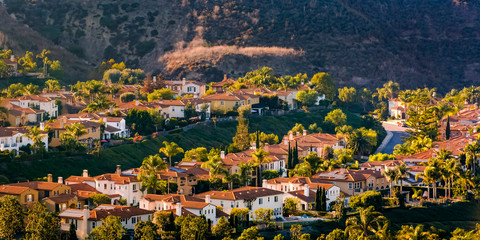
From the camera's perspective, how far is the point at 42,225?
95.1 meters

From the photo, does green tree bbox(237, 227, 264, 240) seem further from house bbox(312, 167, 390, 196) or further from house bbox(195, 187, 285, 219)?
house bbox(312, 167, 390, 196)

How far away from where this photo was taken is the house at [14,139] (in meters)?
123

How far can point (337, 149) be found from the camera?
14312 cm

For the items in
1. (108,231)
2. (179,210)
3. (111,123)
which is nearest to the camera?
(108,231)

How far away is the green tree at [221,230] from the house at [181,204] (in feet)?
9.07

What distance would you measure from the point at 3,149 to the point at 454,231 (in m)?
48.7

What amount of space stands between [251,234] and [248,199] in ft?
38.4

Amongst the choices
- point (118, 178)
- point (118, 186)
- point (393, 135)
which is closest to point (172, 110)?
point (393, 135)

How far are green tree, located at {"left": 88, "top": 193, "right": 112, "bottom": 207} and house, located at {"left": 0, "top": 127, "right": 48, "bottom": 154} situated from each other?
17826 mm

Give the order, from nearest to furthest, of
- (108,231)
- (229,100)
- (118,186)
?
(108,231)
(118,186)
(229,100)

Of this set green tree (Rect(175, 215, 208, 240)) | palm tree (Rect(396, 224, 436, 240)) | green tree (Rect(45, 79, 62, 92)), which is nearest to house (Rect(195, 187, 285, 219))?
green tree (Rect(175, 215, 208, 240))

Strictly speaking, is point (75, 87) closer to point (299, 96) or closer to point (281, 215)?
point (299, 96)

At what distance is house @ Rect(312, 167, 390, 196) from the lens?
123500 mm

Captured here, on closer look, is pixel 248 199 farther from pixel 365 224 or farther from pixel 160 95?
pixel 160 95
